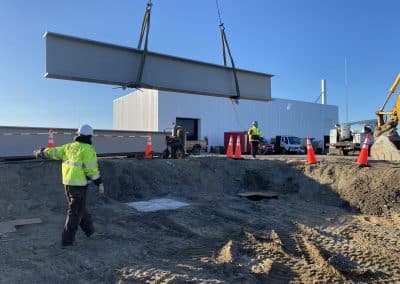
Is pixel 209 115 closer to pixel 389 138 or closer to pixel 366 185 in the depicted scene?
pixel 389 138

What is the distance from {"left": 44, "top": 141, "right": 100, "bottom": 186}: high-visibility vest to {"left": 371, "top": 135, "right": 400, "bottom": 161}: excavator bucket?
12.8 metres

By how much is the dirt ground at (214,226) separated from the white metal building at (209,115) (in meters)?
25.0

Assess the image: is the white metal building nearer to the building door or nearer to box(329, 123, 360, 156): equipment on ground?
the building door

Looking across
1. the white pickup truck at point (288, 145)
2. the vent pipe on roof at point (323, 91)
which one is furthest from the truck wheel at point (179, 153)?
the vent pipe on roof at point (323, 91)

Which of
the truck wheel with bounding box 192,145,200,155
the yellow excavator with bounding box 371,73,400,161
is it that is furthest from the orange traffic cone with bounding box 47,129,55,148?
the truck wheel with bounding box 192,145,200,155

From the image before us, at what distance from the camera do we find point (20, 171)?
9.35 meters

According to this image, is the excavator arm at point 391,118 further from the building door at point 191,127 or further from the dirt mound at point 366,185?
Answer: the building door at point 191,127

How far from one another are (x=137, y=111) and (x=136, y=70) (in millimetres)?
31032

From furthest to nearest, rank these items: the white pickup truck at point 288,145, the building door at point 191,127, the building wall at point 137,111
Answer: the building door at point 191,127 → the building wall at point 137,111 → the white pickup truck at point 288,145

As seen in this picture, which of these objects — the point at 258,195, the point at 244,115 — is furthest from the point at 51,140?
the point at 244,115

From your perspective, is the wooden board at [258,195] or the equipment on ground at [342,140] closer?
the wooden board at [258,195]

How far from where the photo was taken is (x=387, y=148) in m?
15.4

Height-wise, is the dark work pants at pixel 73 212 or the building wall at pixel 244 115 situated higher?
the building wall at pixel 244 115

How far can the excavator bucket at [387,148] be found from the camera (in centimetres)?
1504
